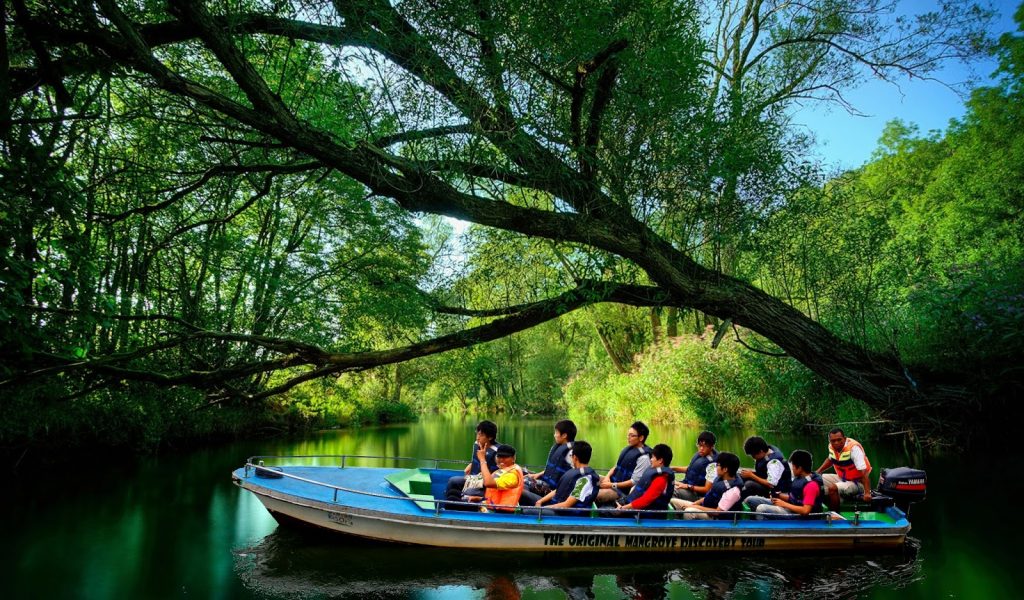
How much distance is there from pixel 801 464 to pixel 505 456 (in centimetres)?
381

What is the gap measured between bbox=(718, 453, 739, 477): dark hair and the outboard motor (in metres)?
2.18

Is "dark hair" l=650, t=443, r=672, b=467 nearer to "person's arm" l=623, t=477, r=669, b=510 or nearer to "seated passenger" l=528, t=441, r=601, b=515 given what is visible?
"person's arm" l=623, t=477, r=669, b=510

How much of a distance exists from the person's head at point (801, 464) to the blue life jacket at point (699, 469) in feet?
3.18

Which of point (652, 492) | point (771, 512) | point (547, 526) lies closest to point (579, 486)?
point (547, 526)

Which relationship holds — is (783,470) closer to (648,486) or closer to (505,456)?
(648,486)

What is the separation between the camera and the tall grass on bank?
49.7 feet

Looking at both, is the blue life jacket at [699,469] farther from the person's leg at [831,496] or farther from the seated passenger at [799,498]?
the person's leg at [831,496]

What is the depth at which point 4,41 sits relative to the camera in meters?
5.37

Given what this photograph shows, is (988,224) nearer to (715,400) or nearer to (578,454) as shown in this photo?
(715,400)

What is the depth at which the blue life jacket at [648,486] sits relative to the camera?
7.02m

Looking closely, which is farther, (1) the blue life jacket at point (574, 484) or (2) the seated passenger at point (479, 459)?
(2) the seated passenger at point (479, 459)

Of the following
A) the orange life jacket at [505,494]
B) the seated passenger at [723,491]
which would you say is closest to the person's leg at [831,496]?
the seated passenger at [723,491]

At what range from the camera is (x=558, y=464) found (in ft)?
25.7

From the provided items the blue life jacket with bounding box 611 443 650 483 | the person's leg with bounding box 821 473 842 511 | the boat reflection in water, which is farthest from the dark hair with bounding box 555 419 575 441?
the person's leg with bounding box 821 473 842 511
